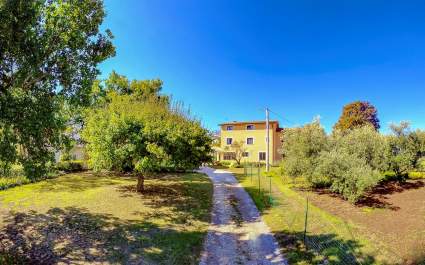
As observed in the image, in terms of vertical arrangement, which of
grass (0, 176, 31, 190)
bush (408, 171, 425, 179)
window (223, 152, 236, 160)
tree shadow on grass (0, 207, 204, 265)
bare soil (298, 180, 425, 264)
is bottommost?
tree shadow on grass (0, 207, 204, 265)

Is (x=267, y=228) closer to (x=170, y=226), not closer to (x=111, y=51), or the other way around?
(x=170, y=226)

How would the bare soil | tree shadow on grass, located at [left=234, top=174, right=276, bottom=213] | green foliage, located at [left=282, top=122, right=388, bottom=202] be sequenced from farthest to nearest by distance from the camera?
1. green foliage, located at [left=282, top=122, right=388, bottom=202]
2. tree shadow on grass, located at [left=234, top=174, right=276, bottom=213]
3. the bare soil

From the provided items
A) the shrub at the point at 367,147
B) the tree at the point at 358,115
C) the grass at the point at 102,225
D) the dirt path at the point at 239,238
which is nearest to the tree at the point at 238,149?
the tree at the point at 358,115

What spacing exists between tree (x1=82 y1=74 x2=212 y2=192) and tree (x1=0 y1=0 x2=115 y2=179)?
4.26 m

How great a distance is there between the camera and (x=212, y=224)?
43.7ft

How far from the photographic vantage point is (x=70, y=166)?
101ft

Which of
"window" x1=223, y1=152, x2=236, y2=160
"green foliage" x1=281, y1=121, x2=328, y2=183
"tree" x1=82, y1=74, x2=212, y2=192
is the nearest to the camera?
"tree" x1=82, y1=74, x2=212, y2=192

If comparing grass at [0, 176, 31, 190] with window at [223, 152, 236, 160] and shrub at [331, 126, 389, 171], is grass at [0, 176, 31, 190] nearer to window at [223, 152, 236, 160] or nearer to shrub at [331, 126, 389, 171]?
shrub at [331, 126, 389, 171]

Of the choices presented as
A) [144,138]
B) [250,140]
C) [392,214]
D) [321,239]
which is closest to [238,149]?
[250,140]

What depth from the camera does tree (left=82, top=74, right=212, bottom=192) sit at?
15.3 metres

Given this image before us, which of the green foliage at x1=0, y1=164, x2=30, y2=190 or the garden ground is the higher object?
the green foliage at x1=0, y1=164, x2=30, y2=190

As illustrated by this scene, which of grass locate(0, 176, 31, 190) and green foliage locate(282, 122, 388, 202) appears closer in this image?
green foliage locate(282, 122, 388, 202)

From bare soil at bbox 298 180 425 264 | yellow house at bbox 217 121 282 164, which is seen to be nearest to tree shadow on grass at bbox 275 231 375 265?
bare soil at bbox 298 180 425 264

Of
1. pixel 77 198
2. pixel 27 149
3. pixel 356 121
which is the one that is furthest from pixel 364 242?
pixel 356 121
